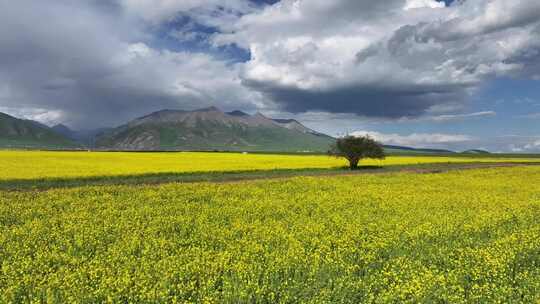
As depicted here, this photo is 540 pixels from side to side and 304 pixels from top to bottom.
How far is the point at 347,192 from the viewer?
26219 millimetres

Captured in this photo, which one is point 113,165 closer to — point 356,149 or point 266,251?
point 356,149

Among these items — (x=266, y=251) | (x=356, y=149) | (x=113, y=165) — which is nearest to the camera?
(x=266, y=251)

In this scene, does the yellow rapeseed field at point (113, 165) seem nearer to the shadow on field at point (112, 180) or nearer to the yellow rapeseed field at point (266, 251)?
the shadow on field at point (112, 180)

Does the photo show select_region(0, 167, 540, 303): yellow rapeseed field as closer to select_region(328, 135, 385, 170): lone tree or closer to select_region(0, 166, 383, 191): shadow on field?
select_region(0, 166, 383, 191): shadow on field

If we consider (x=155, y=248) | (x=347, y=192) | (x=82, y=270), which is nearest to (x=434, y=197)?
(x=347, y=192)

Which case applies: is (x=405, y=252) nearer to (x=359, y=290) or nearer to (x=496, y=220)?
(x=359, y=290)

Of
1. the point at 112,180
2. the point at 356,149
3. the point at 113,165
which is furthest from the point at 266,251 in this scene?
the point at 356,149

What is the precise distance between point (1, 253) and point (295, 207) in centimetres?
1295

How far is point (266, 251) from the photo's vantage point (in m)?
10.5

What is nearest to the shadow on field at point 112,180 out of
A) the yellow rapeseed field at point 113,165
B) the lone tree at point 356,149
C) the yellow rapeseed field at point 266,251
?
the yellow rapeseed field at point 113,165

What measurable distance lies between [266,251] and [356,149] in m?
48.9

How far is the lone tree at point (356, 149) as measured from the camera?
5731 centimetres

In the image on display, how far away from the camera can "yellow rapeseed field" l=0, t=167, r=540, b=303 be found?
796 centimetres

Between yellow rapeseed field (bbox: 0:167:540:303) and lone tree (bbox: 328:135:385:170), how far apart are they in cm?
3557
